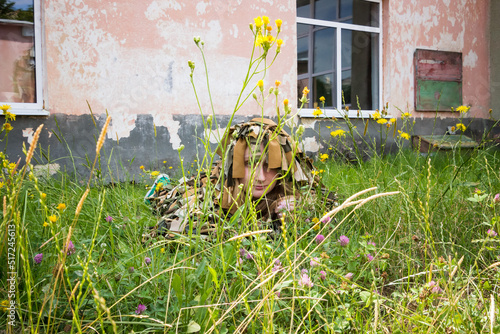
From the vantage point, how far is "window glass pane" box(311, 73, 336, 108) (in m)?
6.46

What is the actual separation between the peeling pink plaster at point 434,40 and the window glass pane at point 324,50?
900 mm

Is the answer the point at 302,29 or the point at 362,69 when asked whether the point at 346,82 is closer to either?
the point at 362,69

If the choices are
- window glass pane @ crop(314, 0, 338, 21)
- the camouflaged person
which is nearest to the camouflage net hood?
the camouflaged person

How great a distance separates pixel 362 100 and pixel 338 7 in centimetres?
165

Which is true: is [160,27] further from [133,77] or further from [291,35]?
[291,35]

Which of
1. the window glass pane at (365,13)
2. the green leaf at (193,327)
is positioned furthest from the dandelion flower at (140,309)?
the window glass pane at (365,13)

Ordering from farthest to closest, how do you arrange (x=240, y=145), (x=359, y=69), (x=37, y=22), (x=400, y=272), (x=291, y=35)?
(x=359, y=69) < (x=291, y=35) < (x=37, y=22) < (x=240, y=145) < (x=400, y=272)

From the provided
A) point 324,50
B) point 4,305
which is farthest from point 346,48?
point 4,305

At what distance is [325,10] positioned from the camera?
6379mm

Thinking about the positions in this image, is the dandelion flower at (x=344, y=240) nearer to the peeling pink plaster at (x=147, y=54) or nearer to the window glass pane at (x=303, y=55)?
Answer: the peeling pink plaster at (x=147, y=54)

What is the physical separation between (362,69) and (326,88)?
76 centimetres

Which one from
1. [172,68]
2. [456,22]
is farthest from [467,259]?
[456,22]

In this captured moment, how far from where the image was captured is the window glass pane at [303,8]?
241 inches

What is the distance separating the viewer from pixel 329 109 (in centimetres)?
619
